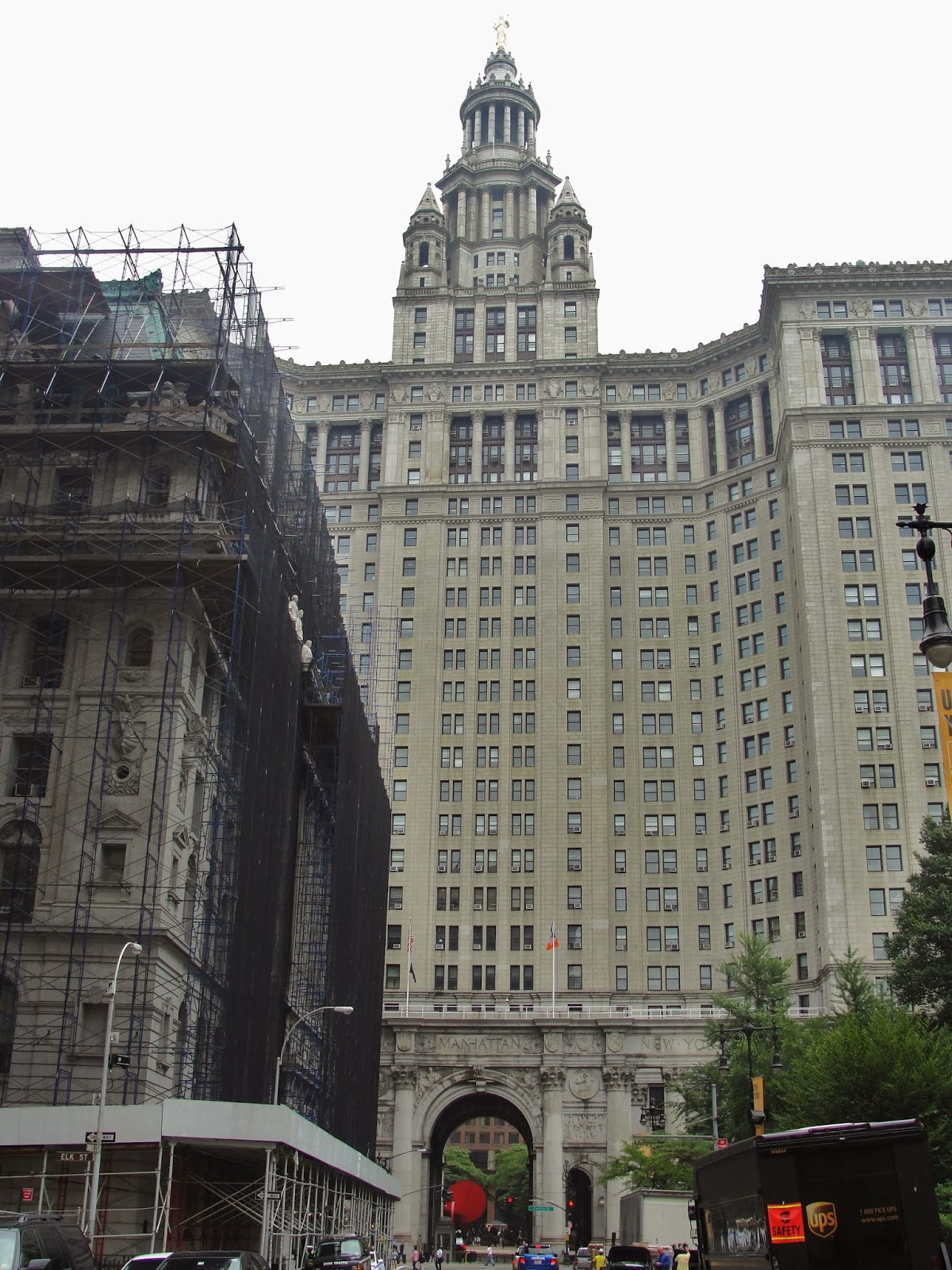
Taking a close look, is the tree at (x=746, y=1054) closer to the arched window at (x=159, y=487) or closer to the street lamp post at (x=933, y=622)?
the arched window at (x=159, y=487)

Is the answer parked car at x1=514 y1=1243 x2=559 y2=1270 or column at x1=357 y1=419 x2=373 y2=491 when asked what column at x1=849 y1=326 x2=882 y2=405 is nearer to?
column at x1=357 y1=419 x2=373 y2=491

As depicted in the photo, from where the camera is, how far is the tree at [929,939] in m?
60.2

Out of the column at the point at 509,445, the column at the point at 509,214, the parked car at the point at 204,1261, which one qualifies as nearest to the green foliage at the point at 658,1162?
the parked car at the point at 204,1261

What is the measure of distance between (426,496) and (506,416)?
35.4ft

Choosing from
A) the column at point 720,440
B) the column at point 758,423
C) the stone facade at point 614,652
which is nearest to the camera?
the stone facade at point 614,652

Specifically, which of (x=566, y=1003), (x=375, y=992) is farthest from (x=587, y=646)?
(x=375, y=992)

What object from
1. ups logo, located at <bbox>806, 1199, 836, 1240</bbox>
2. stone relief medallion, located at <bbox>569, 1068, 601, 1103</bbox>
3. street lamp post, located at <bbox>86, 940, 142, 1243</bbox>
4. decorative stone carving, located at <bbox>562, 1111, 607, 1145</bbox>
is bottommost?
ups logo, located at <bbox>806, 1199, 836, 1240</bbox>

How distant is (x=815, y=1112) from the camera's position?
167 ft

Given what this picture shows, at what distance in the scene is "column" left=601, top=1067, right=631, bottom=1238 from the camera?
295ft

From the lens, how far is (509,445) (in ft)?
399

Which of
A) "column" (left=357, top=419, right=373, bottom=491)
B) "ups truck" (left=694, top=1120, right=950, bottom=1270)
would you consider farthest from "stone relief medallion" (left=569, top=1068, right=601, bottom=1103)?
"ups truck" (left=694, top=1120, right=950, bottom=1270)

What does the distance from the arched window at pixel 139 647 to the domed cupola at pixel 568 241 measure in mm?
85019

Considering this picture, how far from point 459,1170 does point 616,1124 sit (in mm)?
80684

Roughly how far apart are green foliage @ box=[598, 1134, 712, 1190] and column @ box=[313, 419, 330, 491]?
214 ft
